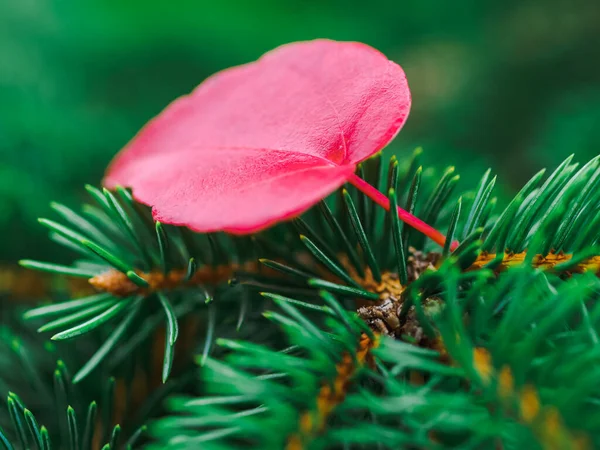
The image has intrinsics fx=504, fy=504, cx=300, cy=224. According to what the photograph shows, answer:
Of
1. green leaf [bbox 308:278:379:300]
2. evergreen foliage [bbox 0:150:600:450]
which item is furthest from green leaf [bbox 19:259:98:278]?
green leaf [bbox 308:278:379:300]

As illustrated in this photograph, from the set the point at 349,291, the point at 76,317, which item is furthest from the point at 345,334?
the point at 76,317

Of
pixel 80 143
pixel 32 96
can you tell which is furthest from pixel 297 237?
pixel 32 96

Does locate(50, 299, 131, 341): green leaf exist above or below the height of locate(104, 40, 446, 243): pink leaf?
below

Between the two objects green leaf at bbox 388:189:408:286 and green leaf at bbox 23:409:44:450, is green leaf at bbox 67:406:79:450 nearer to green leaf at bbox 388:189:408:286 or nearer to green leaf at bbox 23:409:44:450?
green leaf at bbox 23:409:44:450

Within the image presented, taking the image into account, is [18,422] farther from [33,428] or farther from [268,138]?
[268,138]

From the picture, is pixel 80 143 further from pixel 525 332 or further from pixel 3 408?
pixel 525 332
